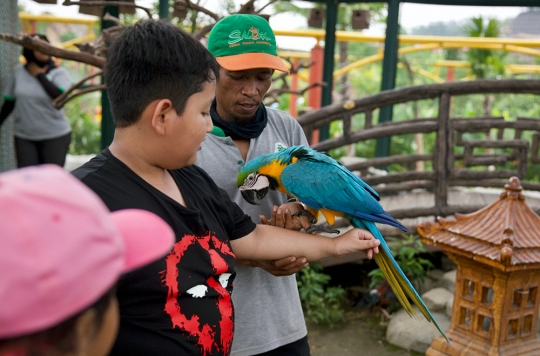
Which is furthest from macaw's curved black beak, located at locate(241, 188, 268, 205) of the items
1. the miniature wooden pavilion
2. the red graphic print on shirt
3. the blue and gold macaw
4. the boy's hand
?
the miniature wooden pavilion

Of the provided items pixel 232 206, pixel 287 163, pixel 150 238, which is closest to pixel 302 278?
pixel 287 163

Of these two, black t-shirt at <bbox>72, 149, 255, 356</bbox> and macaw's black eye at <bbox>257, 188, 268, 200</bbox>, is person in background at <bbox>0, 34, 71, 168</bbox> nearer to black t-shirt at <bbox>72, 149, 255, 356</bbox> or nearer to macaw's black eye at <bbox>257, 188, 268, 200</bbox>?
macaw's black eye at <bbox>257, 188, 268, 200</bbox>

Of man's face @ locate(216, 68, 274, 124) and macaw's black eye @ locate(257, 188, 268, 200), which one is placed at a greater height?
man's face @ locate(216, 68, 274, 124)

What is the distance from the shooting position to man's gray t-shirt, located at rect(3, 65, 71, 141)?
14.3 feet

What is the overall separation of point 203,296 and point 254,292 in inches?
22.1

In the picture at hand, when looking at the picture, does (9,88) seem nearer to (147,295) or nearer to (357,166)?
(357,166)

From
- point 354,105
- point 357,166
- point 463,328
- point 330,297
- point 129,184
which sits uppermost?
point 129,184

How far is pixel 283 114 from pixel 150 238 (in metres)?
1.17

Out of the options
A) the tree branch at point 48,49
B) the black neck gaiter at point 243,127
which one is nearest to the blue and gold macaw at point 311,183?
the black neck gaiter at point 243,127

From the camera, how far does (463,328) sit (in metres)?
2.86

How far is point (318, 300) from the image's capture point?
407cm

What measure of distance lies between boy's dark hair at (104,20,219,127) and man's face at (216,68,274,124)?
0.54m

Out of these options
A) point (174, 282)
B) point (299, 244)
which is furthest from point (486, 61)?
point (174, 282)

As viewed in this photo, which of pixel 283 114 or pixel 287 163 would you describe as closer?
pixel 287 163
